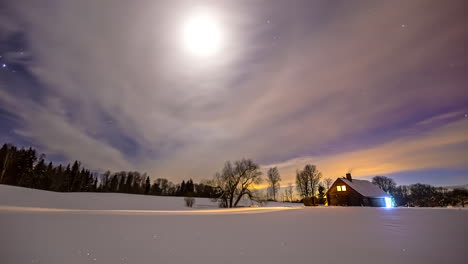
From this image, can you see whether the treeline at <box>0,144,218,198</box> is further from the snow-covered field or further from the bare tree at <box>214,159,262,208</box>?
the snow-covered field

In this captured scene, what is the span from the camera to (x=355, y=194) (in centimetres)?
4094

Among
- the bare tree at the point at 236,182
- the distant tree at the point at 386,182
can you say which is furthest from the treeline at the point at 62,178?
the distant tree at the point at 386,182

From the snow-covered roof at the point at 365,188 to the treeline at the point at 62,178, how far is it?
3093 centimetres

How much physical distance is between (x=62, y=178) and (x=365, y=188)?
347 feet

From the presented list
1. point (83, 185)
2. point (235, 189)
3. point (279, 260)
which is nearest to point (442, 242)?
point (279, 260)

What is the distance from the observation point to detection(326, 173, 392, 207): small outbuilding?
40469 millimetres

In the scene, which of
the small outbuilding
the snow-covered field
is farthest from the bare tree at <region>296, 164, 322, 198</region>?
the snow-covered field

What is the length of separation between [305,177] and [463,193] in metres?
35.2

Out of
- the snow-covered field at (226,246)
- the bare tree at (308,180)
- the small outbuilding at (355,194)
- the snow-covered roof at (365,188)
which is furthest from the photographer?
the bare tree at (308,180)

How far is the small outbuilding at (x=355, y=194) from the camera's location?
40469 millimetres

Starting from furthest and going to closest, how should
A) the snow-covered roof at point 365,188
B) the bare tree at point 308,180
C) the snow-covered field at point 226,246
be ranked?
the bare tree at point 308,180, the snow-covered roof at point 365,188, the snow-covered field at point 226,246

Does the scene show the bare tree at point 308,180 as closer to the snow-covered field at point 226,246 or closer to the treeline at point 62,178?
the treeline at point 62,178

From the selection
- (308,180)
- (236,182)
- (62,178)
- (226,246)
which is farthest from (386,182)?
(62,178)

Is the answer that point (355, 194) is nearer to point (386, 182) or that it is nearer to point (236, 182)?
point (236, 182)
